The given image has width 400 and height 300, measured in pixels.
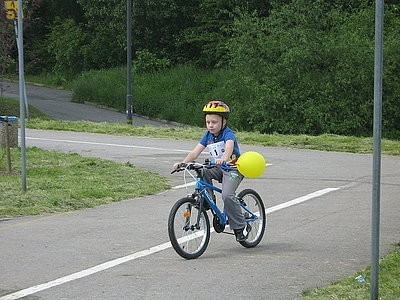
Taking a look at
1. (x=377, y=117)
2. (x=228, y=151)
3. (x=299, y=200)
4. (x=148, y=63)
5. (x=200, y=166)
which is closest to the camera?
(x=377, y=117)

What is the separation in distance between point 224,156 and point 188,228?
2.65 feet

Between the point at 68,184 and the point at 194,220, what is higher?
the point at 194,220

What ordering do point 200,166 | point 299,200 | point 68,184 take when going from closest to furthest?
1. point 200,166
2. point 299,200
3. point 68,184

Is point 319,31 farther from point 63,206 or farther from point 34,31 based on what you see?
point 34,31

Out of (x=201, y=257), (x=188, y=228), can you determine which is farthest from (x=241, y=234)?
(x=188, y=228)

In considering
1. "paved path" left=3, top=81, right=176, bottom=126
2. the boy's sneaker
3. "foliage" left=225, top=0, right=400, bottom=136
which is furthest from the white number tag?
"paved path" left=3, top=81, right=176, bottom=126

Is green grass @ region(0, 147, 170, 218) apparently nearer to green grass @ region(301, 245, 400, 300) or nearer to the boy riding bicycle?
the boy riding bicycle

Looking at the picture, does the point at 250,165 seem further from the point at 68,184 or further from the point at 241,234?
the point at 68,184

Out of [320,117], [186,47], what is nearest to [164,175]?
[320,117]

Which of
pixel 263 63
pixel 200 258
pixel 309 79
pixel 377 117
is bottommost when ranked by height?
pixel 200 258

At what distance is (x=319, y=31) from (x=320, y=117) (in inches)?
186

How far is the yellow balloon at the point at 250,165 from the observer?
9.74m

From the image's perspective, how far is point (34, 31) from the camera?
2447 inches

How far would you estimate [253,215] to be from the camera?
410 inches
